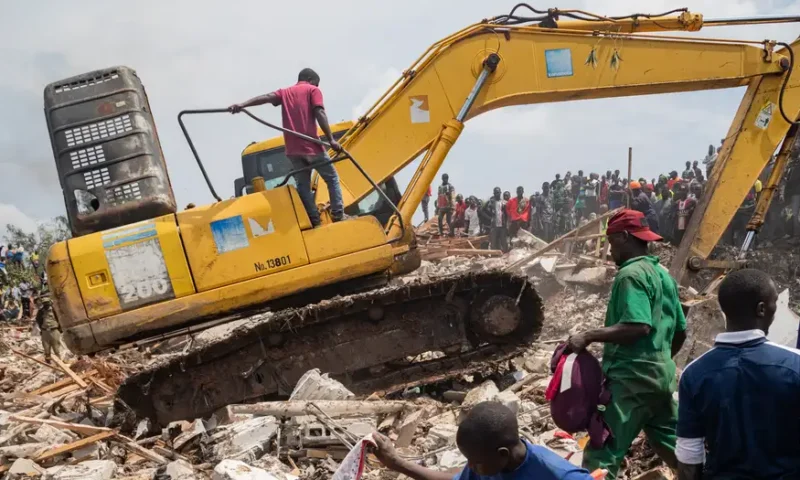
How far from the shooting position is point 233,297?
6.62 m

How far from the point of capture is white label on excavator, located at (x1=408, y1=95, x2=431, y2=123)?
7.62 m

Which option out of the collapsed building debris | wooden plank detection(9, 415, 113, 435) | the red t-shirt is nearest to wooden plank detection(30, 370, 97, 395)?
the collapsed building debris

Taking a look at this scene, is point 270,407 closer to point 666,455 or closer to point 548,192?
point 666,455

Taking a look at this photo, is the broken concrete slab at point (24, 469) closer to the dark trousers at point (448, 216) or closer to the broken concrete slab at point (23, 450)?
the broken concrete slab at point (23, 450)

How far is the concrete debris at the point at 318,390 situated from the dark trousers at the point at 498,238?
1364cm

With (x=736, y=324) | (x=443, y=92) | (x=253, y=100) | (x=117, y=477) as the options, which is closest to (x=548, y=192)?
(x=443, y=92)

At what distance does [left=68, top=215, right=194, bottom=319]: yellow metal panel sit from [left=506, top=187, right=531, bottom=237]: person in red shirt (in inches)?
555

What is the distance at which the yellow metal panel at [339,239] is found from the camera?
6.77 m

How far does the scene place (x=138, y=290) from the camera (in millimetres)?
6547

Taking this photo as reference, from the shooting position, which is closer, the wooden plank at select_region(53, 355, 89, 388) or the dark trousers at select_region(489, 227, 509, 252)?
the wooden plank at select_region(53, 355, 89, 388)

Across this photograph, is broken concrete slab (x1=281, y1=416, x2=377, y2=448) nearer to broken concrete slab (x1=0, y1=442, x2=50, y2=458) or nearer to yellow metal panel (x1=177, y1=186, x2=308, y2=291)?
yellow metal panel (x1=177, y1=186, x2=308, y2=291)

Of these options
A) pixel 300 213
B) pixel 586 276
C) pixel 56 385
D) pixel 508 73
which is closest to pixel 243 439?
pixel 300 213

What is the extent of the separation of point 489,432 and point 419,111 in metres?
5.46

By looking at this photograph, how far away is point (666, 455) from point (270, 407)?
337cm
